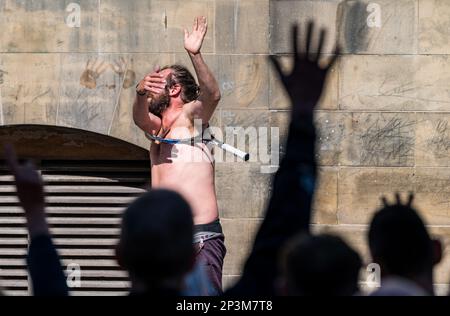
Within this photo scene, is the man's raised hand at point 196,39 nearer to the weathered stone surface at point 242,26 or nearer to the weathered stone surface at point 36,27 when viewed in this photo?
the weathered stone surface at point 242,26

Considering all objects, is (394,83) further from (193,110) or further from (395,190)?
(193,110)

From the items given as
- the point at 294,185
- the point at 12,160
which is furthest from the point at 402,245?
the point at 12,160

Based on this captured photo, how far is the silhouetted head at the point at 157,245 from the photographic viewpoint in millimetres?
2404

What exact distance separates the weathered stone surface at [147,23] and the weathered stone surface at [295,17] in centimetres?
49

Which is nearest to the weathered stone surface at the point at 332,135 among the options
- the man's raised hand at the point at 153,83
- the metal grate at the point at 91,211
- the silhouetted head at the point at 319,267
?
the metal grate at the point at 91,211

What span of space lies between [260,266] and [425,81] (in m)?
4.87

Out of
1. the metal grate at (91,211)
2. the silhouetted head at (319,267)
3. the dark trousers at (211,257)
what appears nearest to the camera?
the silhouetted head at (319,267)

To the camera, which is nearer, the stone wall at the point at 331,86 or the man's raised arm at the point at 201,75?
the man's raised arm at the point at 201,75

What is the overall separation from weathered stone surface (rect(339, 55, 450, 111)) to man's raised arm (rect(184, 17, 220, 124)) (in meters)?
1.69

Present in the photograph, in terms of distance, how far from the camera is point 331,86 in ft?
24.1

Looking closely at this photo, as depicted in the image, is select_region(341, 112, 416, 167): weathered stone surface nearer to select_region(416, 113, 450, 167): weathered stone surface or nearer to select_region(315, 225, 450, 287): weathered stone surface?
select_region(416, 113, 450, 167): weathered stone surface

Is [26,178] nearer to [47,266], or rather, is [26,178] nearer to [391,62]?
[47,266]

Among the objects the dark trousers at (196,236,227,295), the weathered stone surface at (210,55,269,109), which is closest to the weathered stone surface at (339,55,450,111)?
the weathered stone surface at (210,55,269,109)
